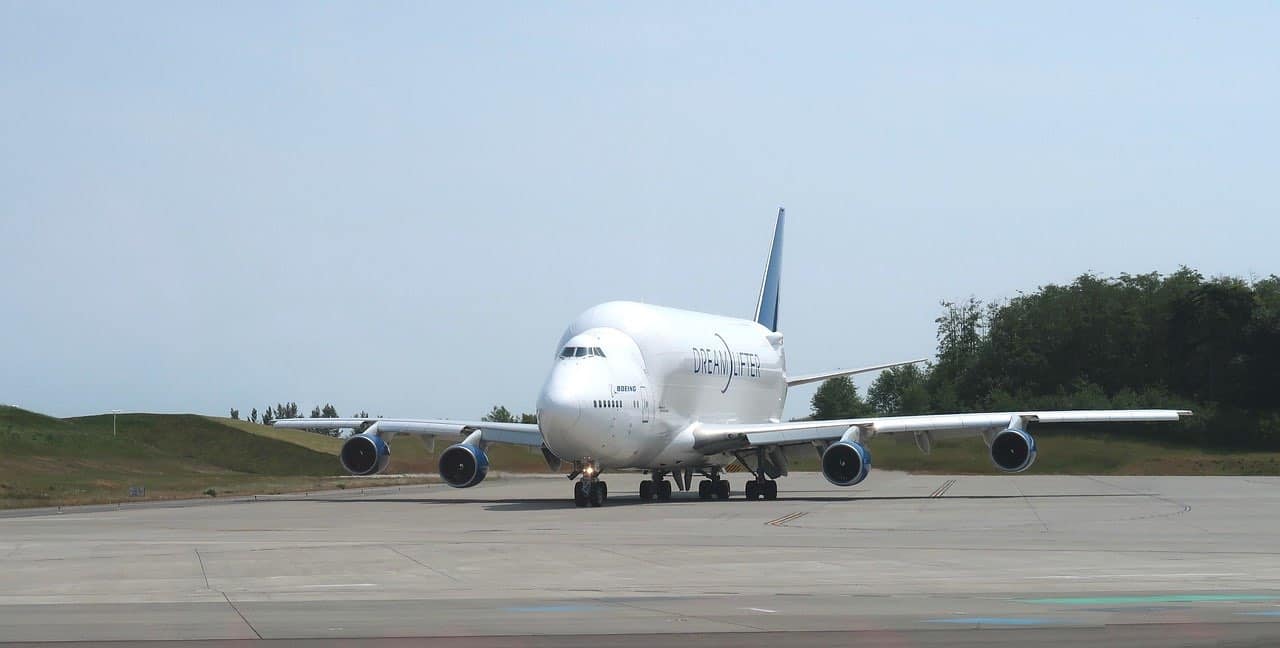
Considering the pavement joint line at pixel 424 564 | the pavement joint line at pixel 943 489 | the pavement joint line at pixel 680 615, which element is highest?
the pavement joint line at pixel 424 564

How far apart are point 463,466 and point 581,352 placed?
4.84 m

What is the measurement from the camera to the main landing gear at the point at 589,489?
36.9 meters

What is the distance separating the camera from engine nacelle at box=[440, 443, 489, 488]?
3969 centimetres

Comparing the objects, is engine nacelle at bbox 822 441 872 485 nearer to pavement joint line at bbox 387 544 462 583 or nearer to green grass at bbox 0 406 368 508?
pavement joint line at bbox 387 544 462 583

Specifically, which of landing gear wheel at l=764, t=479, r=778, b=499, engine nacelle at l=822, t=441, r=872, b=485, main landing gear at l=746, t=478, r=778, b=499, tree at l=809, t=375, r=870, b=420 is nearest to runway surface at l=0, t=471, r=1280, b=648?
engine nacelle at l=822, t=441, r=872, b=485

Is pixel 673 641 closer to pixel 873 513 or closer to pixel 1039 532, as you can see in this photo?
pixel 1039 532

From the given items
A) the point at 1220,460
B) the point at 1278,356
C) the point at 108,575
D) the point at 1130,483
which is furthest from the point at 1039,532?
the point at 1278,356

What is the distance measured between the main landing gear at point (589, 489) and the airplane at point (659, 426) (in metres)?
0.03

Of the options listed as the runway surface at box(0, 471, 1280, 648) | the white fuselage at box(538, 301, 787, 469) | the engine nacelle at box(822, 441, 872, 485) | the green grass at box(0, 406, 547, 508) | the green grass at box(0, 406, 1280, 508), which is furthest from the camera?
the green grass at box(0, 406, 547, 508)

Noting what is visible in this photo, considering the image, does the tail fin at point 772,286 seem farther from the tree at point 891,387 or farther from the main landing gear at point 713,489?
the tree at point 891,387

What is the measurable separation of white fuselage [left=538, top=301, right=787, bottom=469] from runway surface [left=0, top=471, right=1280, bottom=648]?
2.81 m

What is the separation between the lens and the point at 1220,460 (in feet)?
202

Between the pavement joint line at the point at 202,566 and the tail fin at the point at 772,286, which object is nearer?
the pavement joint line at the point at 202,566

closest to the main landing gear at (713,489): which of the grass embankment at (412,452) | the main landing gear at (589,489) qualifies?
the main landing gear at (589,489)
